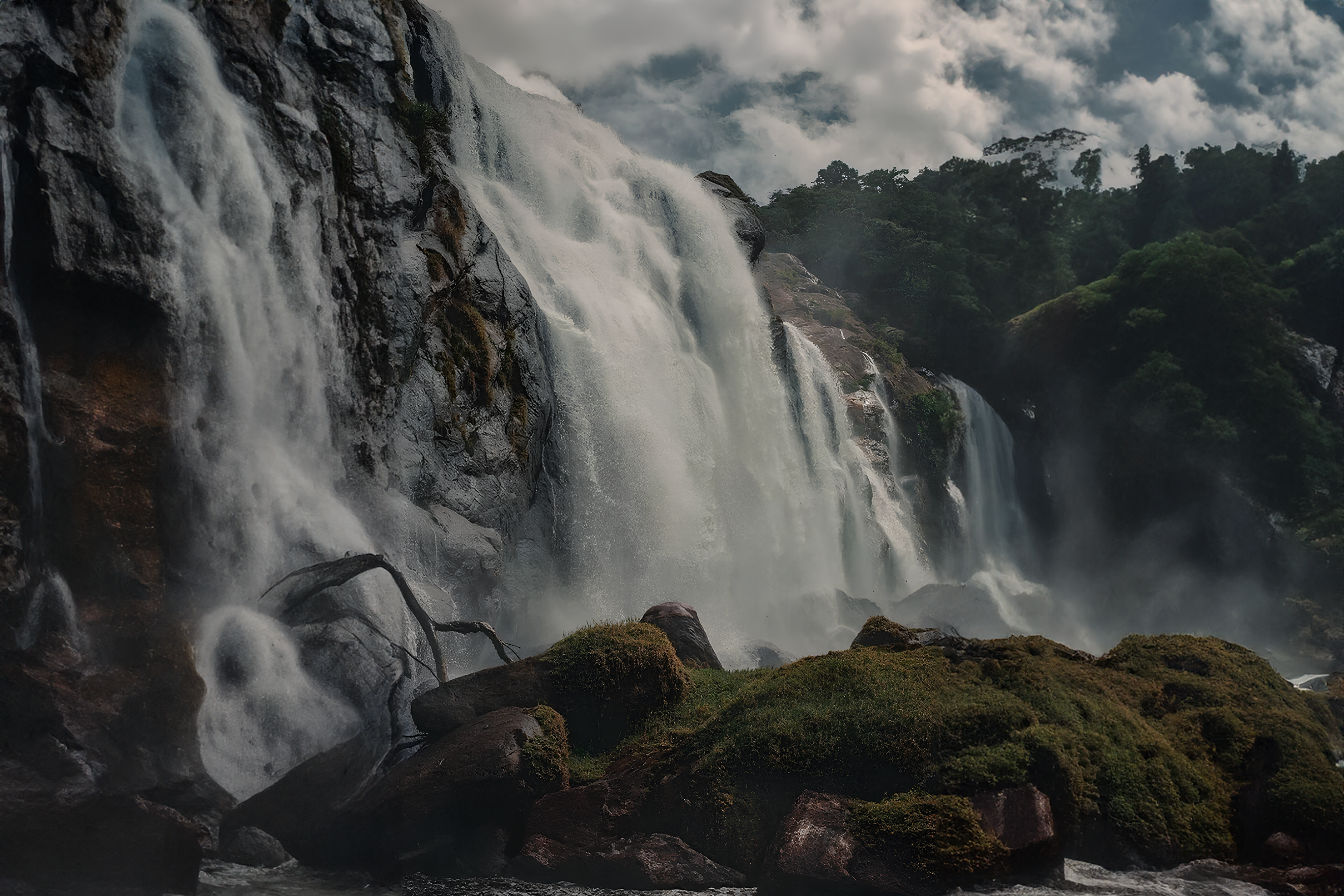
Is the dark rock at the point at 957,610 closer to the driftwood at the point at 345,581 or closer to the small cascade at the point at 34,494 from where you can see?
the driftwood at the point at 345,581

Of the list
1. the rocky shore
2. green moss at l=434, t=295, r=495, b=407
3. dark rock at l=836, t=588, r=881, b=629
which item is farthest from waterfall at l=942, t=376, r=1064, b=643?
the rocky shore

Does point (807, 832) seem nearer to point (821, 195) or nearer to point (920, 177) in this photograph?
point (821, 195)

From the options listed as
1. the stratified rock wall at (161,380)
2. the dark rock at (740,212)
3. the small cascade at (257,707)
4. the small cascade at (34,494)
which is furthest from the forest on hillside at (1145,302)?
the small cascade at (34,494)

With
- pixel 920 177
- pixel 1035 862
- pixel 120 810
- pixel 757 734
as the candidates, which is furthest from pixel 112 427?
pixel 920 177

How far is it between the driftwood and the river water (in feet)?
11.0

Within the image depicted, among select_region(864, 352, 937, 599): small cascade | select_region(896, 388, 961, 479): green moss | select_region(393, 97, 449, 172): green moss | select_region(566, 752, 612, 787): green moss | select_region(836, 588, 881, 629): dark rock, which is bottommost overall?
select_region(566, 752, 612, 787): green moss

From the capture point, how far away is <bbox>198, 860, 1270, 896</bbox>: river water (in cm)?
767

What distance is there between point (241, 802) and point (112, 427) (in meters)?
4.58

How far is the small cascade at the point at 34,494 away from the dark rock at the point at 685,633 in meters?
7.68

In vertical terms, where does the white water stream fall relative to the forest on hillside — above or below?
below

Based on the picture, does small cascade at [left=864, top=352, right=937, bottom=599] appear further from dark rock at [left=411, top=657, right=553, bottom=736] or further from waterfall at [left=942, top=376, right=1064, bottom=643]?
dark rock at [left=411, top=657, right=553, bottom=736]

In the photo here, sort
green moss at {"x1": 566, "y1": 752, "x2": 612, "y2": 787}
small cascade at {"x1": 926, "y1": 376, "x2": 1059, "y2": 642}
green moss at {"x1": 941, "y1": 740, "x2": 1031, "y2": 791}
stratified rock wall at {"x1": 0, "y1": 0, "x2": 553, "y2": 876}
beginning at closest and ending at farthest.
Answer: green moss at {"x1": 941, "y1": 740, "x2": 1031, "y2": 791}
stratified rock wall at {"x1": 0, "y1": 0, "x2": 553, "y2": 876}
green moss at {"x1": 566, "y1": 752, "x2": 612, "y2": 787}
small cascade at {"x1": 926, "y1": 376, "x2": 1059, "y2": 642}

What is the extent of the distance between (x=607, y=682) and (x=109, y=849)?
5274 millimetres

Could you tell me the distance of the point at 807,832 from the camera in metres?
8.07
